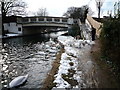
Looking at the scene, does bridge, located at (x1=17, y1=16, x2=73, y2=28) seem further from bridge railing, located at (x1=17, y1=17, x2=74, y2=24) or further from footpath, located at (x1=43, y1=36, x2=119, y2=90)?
footpath, located at (x1=43, y1=36, x2=119, y2=90)

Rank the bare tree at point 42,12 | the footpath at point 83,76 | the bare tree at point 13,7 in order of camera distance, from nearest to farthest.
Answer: the footpath at point 83,76 < the bare tree at point 13,7 < the bare tree at point 42,12

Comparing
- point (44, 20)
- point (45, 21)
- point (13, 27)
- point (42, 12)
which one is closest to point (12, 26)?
point (13, 27)

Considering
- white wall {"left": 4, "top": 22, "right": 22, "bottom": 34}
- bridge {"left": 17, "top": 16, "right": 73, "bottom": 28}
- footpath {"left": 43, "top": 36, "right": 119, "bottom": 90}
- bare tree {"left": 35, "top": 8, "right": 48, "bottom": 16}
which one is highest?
bare tree {"left": 35, "top": 8, "right": 48, "bottom": 16}

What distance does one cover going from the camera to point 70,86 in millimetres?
8641

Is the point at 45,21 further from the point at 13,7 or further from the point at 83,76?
the point at 83,76

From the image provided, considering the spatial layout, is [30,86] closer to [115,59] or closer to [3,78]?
[3,78]

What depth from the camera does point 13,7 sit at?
41.9 m

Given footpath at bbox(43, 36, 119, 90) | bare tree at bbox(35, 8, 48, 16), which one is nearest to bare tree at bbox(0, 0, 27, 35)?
footpath at bbox(43, 36, 119, 90)

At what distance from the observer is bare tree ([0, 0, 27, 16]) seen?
1619 inches

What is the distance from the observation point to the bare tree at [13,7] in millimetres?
41125

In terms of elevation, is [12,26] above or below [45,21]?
below

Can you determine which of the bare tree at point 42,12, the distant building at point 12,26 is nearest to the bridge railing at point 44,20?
the distant building at point 12,26

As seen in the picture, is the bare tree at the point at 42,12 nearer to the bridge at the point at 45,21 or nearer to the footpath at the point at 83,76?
the bridge at the point at 45,21

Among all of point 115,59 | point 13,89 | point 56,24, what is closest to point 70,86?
point 115,59
